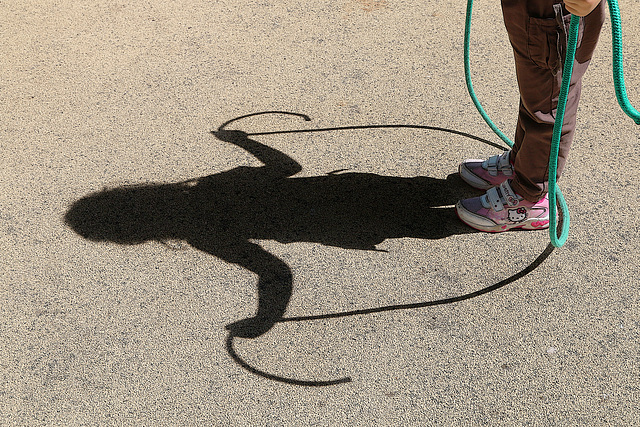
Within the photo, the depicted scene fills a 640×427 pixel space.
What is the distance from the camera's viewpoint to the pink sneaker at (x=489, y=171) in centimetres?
268

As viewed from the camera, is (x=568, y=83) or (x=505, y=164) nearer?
(x=568, y=83)

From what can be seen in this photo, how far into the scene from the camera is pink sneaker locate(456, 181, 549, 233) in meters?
2.47

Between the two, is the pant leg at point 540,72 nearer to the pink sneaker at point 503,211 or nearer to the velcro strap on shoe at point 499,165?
the pink sneaker at point 503,211

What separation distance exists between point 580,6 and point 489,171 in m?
1.05

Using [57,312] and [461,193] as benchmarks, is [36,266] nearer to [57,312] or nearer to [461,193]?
[57,312]

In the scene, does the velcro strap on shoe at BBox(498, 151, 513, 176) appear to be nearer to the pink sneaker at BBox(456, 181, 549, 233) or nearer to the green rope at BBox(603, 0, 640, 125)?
the pink sneaker at BBox(456, 181, 549, 233)

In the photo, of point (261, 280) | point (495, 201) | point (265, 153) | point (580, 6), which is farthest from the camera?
point (265, 153)

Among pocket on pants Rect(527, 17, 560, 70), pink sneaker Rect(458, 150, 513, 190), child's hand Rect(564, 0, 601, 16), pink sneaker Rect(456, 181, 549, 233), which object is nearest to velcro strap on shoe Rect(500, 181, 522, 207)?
pink sneaker Rect(456, 181, 549, 233)

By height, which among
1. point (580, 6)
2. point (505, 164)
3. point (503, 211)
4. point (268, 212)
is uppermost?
point (580, 6)

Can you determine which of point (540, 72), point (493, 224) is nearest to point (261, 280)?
point (493, 224)

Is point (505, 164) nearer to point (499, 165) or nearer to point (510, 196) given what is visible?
point (499, 165)

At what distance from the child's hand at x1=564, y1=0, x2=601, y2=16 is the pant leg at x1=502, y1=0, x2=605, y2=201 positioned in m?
0.15

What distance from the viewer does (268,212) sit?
265 centimetres

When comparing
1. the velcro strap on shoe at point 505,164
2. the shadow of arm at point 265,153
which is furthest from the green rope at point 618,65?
the shadow of arm at point 265,153
